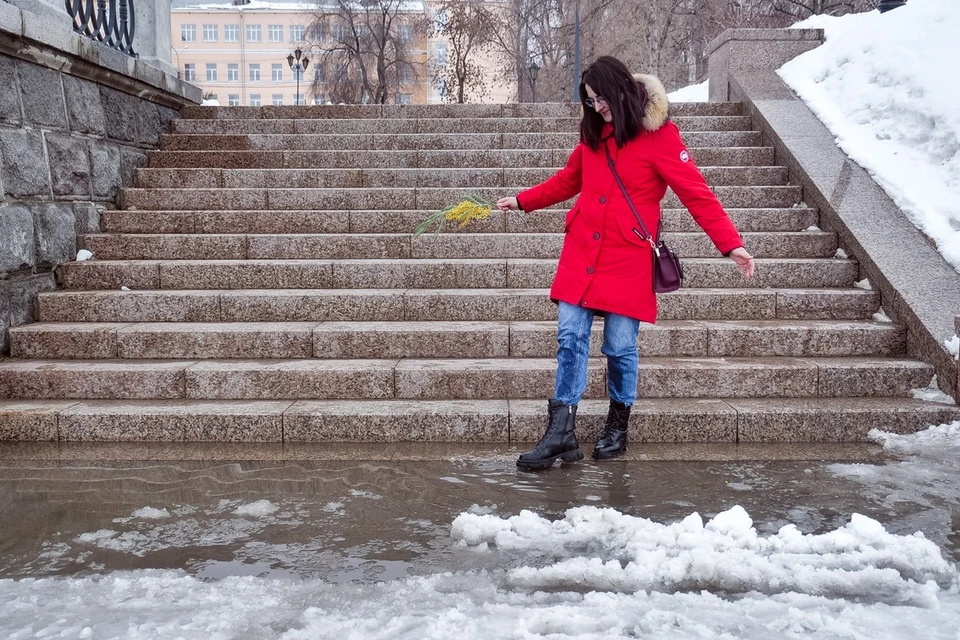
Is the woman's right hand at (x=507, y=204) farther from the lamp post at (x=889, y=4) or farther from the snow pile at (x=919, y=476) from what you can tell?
the lamp post at (x=889, y=4)

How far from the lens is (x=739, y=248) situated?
3.86 metres

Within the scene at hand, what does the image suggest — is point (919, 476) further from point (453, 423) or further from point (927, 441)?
point (453, 423)

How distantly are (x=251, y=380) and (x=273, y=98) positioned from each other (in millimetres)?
66479

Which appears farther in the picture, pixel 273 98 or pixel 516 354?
pixel 273 98

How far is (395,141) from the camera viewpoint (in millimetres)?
8742

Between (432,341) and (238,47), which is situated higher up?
(238,47)

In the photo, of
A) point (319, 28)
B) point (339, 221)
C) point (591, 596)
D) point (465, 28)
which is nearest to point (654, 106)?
point (591, 596)

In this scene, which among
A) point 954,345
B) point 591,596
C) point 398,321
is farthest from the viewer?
point 398,321

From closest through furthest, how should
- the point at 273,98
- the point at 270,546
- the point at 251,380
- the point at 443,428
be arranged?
the point at 270,546 → the point at 443,428 → the point at 251,380 → the point at 273,98

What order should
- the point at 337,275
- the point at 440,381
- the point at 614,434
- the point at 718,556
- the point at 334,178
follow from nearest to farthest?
the point at 718,556
the point at 614,434
the point at 440,381
the point at 337,275
the point at 334,178

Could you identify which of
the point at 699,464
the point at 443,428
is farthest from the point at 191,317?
the point at 699,464

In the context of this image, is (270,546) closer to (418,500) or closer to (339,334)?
(418,500)

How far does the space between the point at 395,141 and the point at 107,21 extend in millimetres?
2954

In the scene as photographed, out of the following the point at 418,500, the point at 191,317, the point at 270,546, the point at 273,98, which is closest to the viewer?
the point at 270,546
